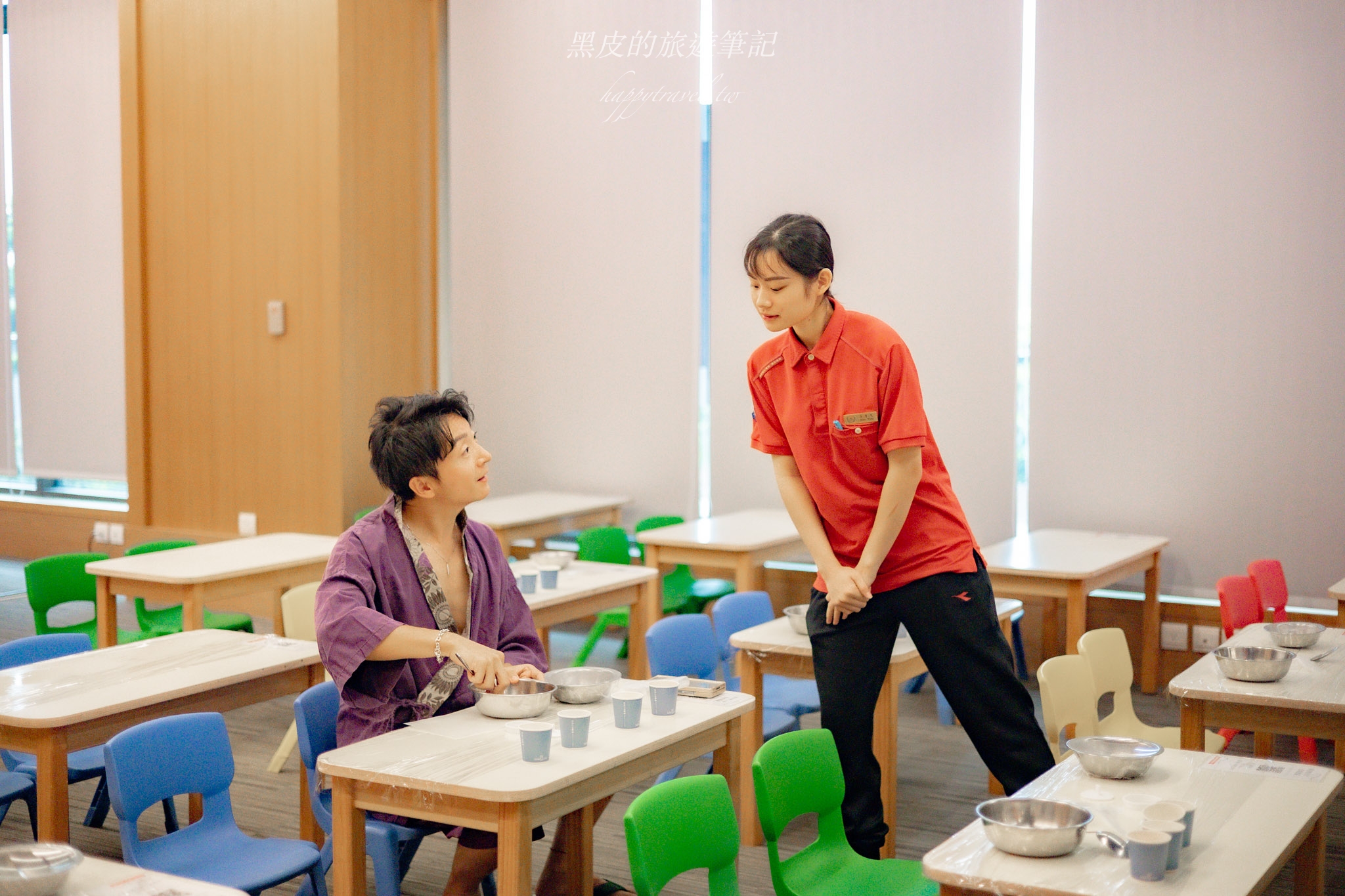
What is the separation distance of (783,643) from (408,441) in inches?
46.5

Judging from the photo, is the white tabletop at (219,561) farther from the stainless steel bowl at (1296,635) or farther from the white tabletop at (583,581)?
the stainless steel bowl at (1296,635)

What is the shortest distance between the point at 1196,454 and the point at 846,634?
3.02 meters

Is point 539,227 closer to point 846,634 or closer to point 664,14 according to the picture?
point 664,14

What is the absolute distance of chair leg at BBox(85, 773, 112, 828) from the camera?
336 centimetres

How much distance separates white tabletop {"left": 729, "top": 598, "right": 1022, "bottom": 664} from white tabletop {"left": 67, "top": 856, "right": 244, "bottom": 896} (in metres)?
1.74

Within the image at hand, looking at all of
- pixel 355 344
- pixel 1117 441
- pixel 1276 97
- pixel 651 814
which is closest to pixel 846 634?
pixel 651 814

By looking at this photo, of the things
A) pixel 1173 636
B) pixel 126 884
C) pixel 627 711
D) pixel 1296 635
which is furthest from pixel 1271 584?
pixel 126 884

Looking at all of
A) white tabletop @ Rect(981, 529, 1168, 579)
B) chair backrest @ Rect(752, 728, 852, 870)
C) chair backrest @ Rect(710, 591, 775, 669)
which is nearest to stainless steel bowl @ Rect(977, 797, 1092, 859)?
chair backrest @ Rect(752, 728, 852, 870)

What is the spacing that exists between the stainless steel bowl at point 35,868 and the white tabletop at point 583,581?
2074 millimetres

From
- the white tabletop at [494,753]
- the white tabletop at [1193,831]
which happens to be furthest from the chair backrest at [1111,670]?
the white tabletop at [494,753]

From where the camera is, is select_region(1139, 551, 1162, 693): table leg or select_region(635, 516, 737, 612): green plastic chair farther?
select_region(635, 516, 737, 612): green plastic chair

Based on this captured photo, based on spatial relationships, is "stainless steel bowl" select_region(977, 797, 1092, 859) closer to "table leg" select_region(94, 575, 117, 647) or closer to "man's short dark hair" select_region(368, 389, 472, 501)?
"man's short dark hair" select_region(368, 389, 472, 501)

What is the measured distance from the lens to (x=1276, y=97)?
484 centimetres

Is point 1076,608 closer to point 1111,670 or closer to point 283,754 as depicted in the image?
point 1111,670
